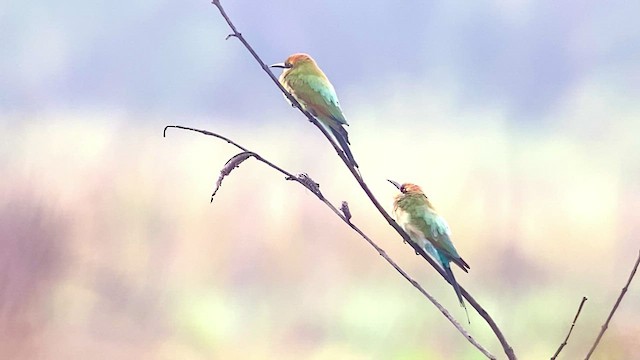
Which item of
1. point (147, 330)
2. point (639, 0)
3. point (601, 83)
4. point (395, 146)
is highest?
point (639, 0)

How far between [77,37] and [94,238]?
16.3 inches

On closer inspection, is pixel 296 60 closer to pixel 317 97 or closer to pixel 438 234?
pixel 317 97

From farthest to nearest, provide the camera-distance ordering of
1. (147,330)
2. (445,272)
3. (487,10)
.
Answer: (487,10) → (147,330) → (445,272)

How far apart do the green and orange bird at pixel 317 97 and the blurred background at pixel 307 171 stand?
0.12m

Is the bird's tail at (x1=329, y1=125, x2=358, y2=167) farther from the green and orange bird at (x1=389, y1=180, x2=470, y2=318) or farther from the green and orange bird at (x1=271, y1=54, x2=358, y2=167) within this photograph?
the green and orange bird at (x1=389, y1=180, x2=470, y2=318)

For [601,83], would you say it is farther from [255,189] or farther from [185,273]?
[185,273]

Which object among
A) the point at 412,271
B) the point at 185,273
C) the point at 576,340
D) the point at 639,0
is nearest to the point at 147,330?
the point at 185,273

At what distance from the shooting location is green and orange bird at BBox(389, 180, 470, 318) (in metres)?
1.08

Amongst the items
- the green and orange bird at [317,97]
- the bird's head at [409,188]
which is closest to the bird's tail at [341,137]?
the green and orange bird at [317,97]

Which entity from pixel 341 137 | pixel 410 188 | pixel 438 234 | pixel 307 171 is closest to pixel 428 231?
pixel 438 234

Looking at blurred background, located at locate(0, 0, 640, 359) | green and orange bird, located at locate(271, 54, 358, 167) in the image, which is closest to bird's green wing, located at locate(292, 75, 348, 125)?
green and orange bird, located at locate(271, 54, 358, 167)

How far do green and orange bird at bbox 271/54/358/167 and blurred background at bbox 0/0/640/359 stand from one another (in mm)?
117

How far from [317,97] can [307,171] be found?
197 mm

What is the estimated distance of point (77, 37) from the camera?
1.33m
